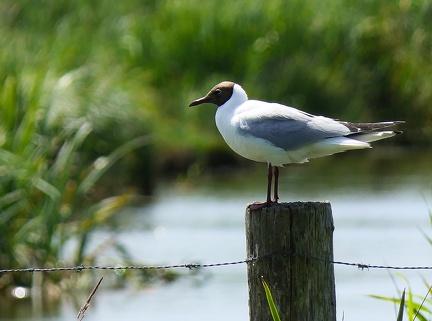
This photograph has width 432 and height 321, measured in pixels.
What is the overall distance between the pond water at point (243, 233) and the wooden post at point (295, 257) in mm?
3023

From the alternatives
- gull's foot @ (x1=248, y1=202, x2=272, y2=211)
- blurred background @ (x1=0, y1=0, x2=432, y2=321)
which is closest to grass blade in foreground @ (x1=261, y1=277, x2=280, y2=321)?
gull's foot @ (x1=248, y1=202, x2=272, y2=211)

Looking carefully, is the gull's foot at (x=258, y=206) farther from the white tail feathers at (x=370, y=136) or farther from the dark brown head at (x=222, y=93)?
the dark brown head at (x=222, y=93)

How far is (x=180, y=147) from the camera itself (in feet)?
71.6

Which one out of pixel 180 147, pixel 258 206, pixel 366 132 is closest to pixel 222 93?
pixel 366 132

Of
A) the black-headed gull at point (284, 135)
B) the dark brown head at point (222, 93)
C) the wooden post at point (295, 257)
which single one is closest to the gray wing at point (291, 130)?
the black-headed gull at point (284, 135)

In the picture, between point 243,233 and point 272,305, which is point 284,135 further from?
point 243,233

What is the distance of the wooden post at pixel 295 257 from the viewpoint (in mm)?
5684

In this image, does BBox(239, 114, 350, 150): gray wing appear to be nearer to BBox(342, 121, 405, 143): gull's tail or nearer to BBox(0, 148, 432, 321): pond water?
BBox(342, 121, 405, 143): gull's tail

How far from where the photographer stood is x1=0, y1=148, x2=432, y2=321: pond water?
1205 centimetres

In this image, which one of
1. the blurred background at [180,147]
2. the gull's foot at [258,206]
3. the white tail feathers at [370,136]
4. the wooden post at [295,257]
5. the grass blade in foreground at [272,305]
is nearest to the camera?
the grass blade in foreground at [272,305]

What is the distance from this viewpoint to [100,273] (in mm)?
13070

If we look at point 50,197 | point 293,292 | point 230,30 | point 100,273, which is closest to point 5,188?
point 50,197

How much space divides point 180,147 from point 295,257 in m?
16.2

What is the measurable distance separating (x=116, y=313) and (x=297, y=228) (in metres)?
6.57
